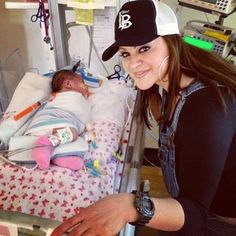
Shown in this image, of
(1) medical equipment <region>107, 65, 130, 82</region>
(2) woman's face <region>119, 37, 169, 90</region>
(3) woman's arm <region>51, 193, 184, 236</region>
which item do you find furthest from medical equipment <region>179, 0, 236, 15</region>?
(3) woman's arm <region>51, 193, 184, 236</region>

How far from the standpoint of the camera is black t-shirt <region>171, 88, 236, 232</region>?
2.63 feet

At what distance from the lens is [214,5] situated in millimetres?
1621

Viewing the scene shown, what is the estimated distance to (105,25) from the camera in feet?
5.92

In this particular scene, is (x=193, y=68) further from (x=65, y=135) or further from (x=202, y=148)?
(x=65, y=135)

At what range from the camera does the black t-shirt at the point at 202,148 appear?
801 millimetres

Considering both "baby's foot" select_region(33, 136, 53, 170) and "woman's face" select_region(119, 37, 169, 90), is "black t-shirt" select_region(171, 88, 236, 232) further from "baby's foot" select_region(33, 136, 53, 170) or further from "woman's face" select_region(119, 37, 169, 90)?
"baby's foot" select_region(33, 136, 53, 170)

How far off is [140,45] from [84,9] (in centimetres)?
81

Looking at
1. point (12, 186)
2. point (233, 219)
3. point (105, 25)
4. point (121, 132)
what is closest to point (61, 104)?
point (121, 132)

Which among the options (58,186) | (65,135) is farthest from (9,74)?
(58,186)

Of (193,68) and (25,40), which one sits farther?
(25,40)

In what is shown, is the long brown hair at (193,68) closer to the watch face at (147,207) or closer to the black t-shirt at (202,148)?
the black t-shirt at (202,148)

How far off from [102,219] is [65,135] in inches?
24.6

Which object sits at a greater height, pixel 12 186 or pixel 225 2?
pixel 225 2

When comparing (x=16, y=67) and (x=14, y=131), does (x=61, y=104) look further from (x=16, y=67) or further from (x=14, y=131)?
(x=16, y=67)
